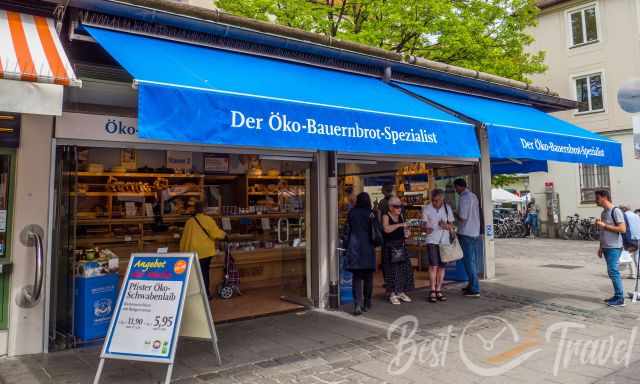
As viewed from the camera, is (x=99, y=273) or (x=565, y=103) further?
(x=565, y=103)

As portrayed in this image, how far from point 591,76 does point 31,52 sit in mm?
23215

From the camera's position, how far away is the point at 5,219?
495cm

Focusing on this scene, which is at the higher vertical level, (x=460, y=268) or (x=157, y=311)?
(x=157, y=311)

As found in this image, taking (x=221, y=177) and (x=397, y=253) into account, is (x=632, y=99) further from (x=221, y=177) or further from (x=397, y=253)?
(x=221, y=177)

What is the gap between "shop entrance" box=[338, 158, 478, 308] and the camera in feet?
30.9

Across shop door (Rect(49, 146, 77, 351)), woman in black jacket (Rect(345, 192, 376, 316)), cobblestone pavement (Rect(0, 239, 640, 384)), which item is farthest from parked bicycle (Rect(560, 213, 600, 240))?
shop door (Rect(49, 146, 77, 351))

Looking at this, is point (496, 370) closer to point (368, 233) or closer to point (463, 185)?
point (368, 233)

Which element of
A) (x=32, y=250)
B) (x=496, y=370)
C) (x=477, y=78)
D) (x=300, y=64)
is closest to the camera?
(x=496, y=370)

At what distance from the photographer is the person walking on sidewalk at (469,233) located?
304 inches

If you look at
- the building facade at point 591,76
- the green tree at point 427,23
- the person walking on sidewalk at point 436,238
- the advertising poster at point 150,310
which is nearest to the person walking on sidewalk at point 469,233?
the person walking on sidewalk at point 436,238

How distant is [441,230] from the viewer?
7.49m

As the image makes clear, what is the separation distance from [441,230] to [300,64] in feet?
11.6

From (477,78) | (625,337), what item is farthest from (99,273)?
(477,78)

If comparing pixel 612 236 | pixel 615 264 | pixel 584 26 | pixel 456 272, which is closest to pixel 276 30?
pixel 612 236
